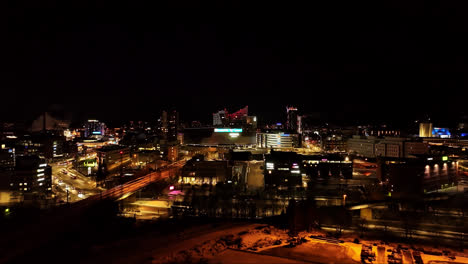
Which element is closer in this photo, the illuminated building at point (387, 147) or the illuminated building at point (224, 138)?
the illuminated building at point (387, 147)

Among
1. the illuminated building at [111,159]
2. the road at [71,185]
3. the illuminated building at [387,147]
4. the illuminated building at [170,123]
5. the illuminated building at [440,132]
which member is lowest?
the road at [71,185]

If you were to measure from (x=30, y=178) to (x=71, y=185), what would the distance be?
1.62m

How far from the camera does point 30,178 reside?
39.5 feet

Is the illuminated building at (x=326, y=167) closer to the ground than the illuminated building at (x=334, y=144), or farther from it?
closer to the ground

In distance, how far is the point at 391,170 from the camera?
11.0 metres

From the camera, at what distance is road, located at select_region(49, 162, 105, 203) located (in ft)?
37.6

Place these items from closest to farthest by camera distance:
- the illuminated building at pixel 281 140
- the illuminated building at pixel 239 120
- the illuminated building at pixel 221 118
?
the illuminated building at pixel 281 140 < the illuminated building at pixel 239 120 < the illuminated building at pixel 221 118

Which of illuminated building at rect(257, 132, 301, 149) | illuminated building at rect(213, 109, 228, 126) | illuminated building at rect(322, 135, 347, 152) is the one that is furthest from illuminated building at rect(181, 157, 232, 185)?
illuminated building at rect(213, 109, 228, 126)

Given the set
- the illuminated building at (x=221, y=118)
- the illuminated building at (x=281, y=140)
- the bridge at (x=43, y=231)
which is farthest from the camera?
the illuminated building at (x=221, y=118)

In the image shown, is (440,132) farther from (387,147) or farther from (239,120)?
(239,120)

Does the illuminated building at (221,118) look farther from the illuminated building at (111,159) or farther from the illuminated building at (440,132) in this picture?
the illuminated building at (440,132)

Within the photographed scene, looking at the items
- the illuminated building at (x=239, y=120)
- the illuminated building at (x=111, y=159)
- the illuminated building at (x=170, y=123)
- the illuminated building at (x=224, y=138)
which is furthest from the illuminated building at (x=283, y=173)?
the illuminated building at (x=170, y=123)

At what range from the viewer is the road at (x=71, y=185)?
452 inches

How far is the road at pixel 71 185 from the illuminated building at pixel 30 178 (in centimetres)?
56
